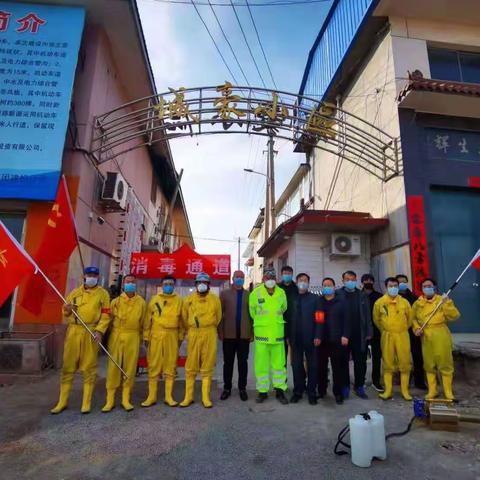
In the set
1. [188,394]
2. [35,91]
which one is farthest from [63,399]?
[35,91]

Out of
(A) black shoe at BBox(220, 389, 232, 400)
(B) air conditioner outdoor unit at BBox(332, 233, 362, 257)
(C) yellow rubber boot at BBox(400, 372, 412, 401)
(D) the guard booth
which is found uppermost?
(B) air conditioner outdoor unit at BBox(332, 233, 362, 257)

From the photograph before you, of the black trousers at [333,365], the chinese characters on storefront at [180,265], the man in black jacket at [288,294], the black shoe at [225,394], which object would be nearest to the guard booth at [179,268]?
the chinese characters on storefront at [180,265]

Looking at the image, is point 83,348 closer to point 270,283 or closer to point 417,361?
point 270,283

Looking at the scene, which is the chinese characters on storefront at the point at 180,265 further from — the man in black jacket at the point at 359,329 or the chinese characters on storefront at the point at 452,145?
the chinese characters on storefront at the point at 452,145

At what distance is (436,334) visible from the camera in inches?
194

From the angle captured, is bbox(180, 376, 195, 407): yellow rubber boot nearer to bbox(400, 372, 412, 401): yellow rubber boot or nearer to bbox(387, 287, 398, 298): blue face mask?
bbox(400, 372, 412, 401): yellow rubber boot

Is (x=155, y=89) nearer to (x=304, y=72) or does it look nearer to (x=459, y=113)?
(x=304, y=72)

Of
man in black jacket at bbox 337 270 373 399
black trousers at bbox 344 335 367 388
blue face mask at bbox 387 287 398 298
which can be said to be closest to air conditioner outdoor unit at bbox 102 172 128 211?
man in black jacket at bbox 337 270 373 399

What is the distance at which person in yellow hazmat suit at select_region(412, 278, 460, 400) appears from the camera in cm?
486

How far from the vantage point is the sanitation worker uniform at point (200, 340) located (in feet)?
15.3

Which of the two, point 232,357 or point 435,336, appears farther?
point 232,357

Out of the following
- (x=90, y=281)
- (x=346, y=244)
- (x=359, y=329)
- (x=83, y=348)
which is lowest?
(x=83, y=348)

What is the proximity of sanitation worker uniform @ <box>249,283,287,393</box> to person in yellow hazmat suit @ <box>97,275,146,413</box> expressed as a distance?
160 centimetres

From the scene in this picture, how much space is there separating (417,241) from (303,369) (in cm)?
459
